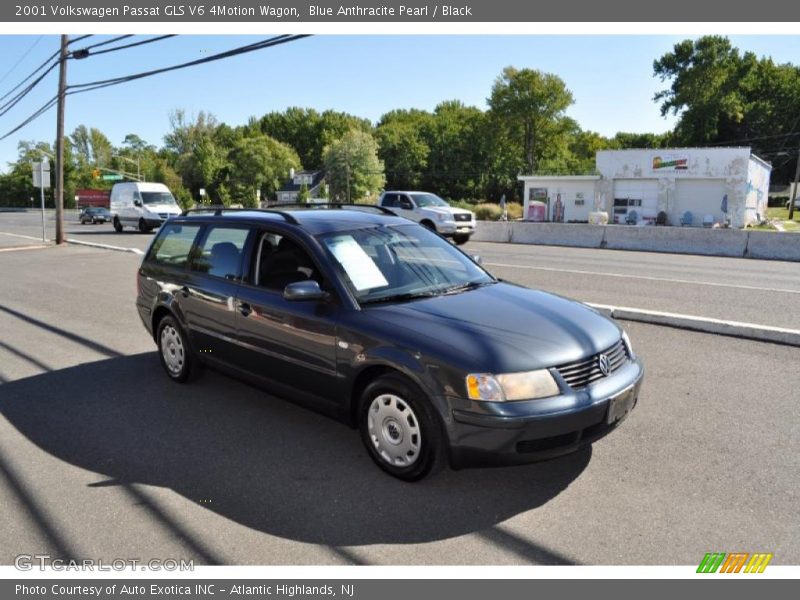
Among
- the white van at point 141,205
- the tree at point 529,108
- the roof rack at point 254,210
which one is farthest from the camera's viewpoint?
the tree at point 529,108

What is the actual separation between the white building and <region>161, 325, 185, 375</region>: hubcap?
37.6 meters

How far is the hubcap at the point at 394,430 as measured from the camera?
12.3 feet

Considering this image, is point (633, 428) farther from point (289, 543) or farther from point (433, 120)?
point (433, 120)

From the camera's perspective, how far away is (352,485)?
3.87 meters

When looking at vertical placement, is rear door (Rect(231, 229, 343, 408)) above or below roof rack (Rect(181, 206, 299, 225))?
below

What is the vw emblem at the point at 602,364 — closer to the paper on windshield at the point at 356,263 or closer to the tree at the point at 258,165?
the paper on windshield at the point at 356,263

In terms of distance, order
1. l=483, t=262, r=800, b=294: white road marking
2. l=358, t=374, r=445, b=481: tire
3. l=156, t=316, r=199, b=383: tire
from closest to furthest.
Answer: l=358, t=374, r=445, b=481: tire, l=156, t=316, r=199, b=383: tire, l=483, t=262, r=800, b=294: white road marking

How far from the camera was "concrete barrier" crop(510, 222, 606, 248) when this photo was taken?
2153 cm

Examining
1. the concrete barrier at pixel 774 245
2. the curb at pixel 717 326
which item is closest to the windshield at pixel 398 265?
the curb at pixel 717 326

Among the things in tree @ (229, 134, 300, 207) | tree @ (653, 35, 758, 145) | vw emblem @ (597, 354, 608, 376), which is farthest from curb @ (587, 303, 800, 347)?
tree @ (229, 134, 300, 207)

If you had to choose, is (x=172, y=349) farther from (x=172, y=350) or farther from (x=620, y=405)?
(x=620, y=405)

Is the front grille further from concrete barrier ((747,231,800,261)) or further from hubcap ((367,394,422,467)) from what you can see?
concrete barrier ((747,231,800,261))

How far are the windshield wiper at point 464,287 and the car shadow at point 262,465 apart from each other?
4.17ft

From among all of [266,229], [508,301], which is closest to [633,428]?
[508,301]
